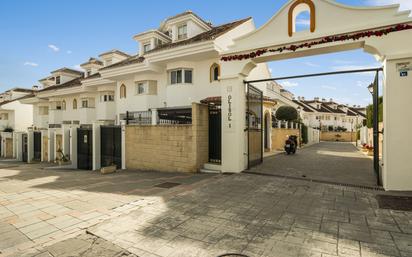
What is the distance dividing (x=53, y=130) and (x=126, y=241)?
61.5 feet

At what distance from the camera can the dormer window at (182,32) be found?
17.2m

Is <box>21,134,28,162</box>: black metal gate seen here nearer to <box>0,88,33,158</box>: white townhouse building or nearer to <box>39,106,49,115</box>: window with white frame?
<box>39,106,49,115</box>: window with white frame

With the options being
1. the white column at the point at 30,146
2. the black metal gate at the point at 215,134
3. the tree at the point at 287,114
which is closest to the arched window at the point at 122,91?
the white column at the point at 30,146

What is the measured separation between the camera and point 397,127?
6.24m

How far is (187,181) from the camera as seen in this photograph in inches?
320

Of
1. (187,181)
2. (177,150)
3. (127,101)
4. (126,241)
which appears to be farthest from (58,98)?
(126,241)

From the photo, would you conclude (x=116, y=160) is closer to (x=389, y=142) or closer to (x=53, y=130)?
(x=53, y=130)

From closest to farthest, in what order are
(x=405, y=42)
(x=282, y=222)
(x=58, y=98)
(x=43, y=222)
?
(x=282, y=222) < (x=43, y=222) < (x=405, y=42) < (x=58, y=98)

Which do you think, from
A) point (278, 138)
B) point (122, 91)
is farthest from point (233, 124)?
point (122, 91)

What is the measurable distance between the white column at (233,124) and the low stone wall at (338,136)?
4245 cm

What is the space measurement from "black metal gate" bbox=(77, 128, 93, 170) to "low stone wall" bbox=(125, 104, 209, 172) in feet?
14.4

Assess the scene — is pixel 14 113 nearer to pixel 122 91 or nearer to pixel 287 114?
pixel 122 91

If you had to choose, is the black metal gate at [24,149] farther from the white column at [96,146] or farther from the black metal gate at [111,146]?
the black metal gate at [111,146]

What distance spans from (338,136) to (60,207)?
48522 mm
